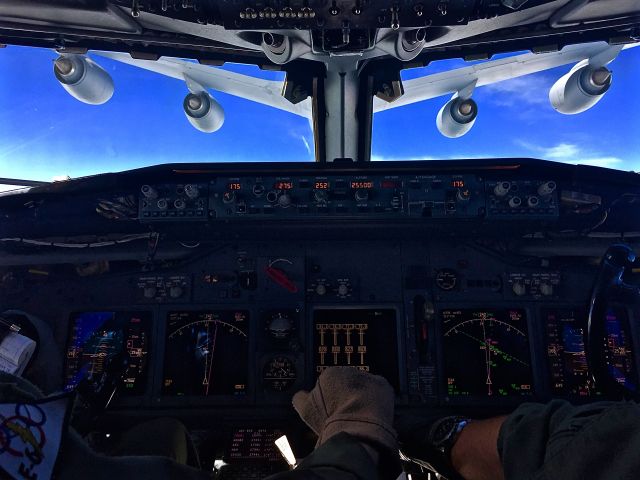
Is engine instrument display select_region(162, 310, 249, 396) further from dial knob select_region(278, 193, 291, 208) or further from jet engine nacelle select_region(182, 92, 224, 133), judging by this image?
jet engine nacelle select_region(182, 92, 224, 133)

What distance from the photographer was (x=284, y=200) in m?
2.19

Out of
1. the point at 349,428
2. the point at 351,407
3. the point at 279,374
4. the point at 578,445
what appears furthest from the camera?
the point at 279,374

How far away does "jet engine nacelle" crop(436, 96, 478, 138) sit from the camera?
3.44 meters

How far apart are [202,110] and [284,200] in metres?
1.73

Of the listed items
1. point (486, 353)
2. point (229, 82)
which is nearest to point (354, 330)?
point (486, 353)

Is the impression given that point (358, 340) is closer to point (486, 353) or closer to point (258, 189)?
point (486, 353)

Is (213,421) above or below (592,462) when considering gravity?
below

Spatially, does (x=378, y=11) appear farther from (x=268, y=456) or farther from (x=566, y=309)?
(x=268, y=456)

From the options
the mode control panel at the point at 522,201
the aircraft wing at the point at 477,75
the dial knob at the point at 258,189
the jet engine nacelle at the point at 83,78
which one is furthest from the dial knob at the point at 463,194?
the jet engine nacelle at the point at 83,78

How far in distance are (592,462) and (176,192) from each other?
205 centimetres

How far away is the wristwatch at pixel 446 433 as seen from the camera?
1705 millimetres

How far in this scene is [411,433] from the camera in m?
1.94

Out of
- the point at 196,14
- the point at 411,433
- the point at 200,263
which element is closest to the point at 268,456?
the point at 411,433

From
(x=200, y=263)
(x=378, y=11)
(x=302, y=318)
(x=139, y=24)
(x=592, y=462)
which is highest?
(x=139, y=24)
